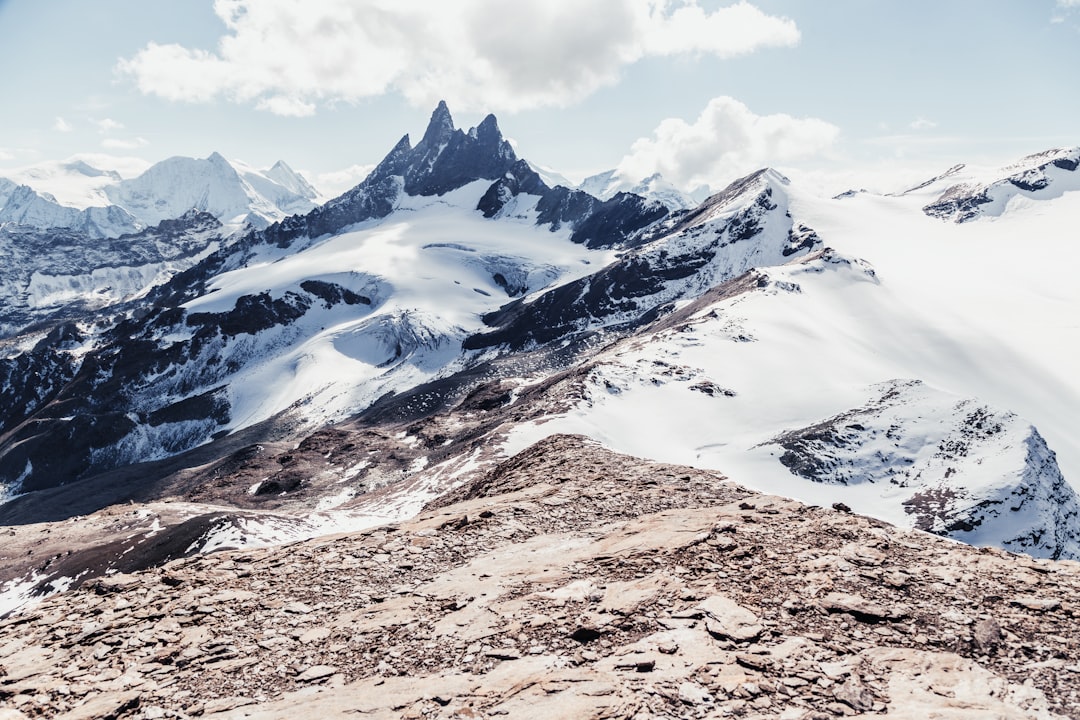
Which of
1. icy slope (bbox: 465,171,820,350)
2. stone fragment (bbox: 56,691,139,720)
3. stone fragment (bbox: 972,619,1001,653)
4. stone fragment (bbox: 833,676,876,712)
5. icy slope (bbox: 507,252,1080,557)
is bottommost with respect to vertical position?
icy slope (bbox: 507,252,1080,557)

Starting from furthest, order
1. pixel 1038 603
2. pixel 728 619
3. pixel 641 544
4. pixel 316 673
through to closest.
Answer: pixel 641 544, pixel 1038 603, pixel 728 619, pixel 316 673

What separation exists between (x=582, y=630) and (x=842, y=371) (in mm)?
93765

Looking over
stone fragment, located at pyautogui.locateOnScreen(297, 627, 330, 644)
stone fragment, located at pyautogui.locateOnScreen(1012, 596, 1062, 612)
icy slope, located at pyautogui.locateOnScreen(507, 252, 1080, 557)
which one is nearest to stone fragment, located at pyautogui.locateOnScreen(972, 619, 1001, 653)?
stone fragment, located at pyautogui.locateOnScreen(1012, 596, 1062, 612)

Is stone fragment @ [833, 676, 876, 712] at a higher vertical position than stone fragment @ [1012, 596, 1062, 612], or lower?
higher

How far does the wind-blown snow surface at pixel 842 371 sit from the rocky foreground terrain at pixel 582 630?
151ft

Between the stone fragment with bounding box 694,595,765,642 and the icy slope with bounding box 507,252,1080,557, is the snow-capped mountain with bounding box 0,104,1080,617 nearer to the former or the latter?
the icy slope with bounding box 507,252,1080,557

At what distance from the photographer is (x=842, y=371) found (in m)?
92.3

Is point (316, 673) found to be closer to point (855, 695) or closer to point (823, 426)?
point (855, 695)

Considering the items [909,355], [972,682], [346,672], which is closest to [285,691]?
[346,672]

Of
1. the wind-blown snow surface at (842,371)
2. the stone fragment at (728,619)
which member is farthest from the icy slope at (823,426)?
the stone fragment at (728,619)

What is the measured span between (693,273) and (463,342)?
79465mm

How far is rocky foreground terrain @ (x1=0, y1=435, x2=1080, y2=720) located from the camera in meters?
9.02

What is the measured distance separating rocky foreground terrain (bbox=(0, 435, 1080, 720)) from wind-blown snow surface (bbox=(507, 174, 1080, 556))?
46.1 metres

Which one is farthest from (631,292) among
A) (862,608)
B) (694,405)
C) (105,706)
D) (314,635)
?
(105,706)
